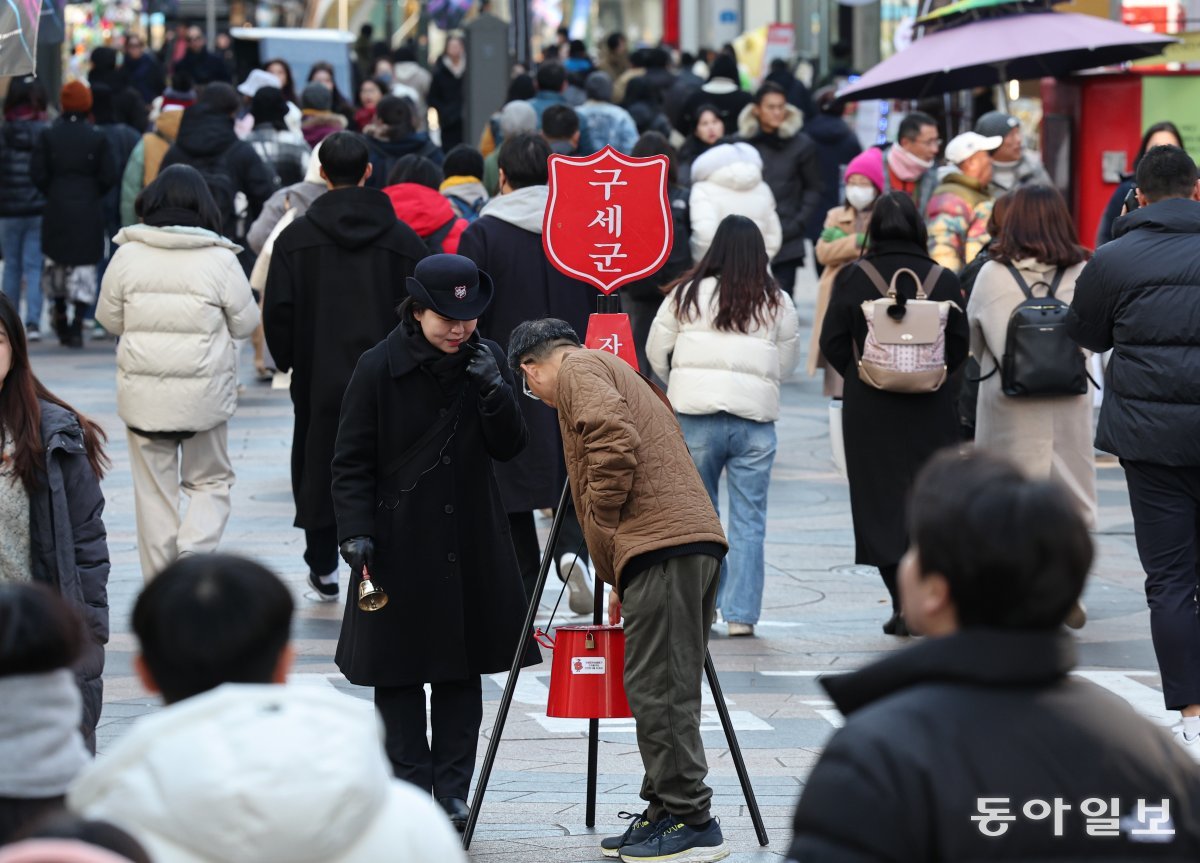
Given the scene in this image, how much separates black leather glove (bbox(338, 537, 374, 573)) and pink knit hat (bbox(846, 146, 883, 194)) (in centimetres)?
661

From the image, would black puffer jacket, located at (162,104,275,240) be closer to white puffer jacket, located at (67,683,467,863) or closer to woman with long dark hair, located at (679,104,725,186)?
woman with long dark hair, located at (679,104,725,186)

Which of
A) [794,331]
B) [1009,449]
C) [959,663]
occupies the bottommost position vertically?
[1009,449]

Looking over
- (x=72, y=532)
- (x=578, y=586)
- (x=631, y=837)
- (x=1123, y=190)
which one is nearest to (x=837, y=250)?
(x=1123, y=190)

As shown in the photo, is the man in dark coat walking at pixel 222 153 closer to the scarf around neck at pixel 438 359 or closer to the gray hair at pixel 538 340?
the scarf around neck at pixel 438 359

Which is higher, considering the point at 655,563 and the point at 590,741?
the point at 655,563

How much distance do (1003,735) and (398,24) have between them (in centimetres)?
4807

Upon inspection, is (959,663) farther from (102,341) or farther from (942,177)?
(102,341)

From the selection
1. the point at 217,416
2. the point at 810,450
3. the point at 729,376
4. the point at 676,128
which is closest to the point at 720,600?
the point at 729,376

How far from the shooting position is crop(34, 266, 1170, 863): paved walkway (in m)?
6.15

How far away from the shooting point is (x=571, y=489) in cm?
583

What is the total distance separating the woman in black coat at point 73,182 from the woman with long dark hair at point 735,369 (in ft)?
27.7

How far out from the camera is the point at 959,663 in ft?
8.18

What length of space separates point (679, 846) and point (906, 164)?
22.7 ft

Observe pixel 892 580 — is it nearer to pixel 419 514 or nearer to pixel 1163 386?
pixel 1163 386
